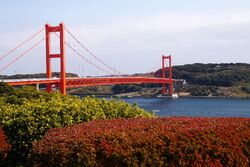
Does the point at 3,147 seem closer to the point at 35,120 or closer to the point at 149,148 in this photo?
the point at 35,120

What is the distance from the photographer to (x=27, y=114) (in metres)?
7.11

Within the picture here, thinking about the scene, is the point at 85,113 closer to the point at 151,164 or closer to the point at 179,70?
the point at 151,164

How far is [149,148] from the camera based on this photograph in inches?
181

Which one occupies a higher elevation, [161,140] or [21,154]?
[161,140]

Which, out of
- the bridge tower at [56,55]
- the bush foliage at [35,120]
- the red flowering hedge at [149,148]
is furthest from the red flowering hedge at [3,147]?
the bridge tower at [56,55]

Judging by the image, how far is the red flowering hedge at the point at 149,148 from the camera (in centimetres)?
456

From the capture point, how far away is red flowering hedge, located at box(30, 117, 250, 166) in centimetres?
456

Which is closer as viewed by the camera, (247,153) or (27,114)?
(247,153)

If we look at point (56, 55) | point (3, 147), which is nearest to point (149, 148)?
point (3, 147)

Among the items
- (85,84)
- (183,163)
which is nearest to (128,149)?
(183,163)

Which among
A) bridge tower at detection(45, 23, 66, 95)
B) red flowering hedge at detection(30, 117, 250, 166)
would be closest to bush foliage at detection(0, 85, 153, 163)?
red flowering hedge at detection(30, 117, 250, 166)

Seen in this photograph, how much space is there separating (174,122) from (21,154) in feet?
8.33

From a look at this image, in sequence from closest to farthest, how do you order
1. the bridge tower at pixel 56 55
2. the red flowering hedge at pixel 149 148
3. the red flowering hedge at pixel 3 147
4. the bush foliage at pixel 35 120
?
1. the red flowering hedge at pixel 149 148
2. the red flowering hedge at pixel 3 147
3. the bush foliage at pixel 35 120
4. the bridge tower at pixel 56 55

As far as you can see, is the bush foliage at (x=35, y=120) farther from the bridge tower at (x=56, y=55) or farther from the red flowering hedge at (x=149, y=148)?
the bridge tower at (x=56, y=55)
